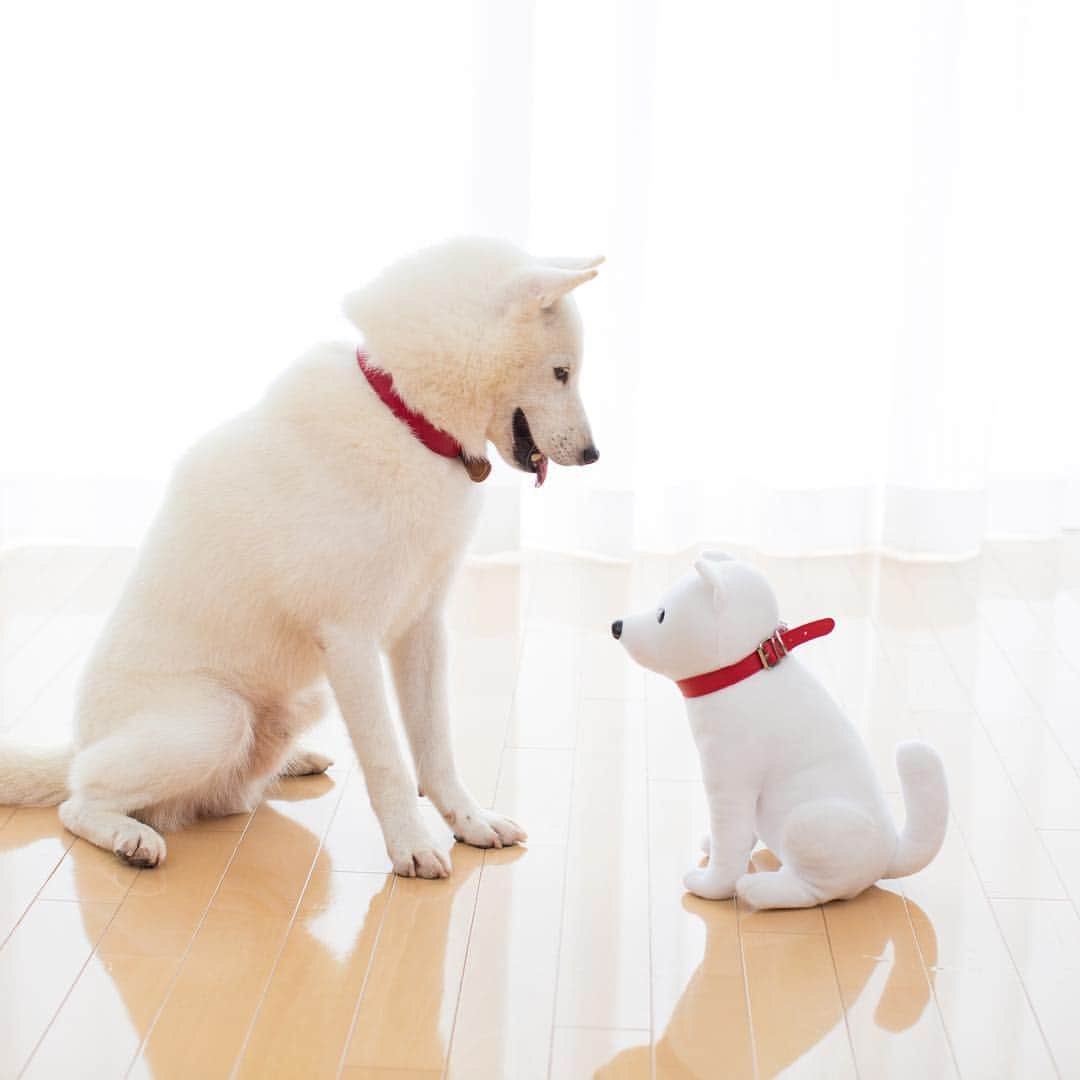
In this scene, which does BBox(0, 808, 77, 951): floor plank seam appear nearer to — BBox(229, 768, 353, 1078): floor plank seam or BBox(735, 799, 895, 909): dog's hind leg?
BBox(229, 768, 353, 1078): floor plank seam

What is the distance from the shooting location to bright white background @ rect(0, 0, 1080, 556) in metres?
3.53

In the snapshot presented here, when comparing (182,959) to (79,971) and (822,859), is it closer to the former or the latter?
(79,971)

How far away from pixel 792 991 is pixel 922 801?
1.08ft

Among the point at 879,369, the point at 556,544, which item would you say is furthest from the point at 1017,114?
the point at 556,544

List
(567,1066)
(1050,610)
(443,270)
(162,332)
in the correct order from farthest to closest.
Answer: (162,332)
(1050,610)
(443,270)
(567,1066)

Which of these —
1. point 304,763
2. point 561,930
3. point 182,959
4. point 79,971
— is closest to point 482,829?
point 561,930

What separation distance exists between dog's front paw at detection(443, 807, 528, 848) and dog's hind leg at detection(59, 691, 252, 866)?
34 centimetres

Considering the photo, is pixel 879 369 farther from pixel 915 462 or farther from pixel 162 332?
pixel 162 332

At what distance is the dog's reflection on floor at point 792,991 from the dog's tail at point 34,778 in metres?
0.99

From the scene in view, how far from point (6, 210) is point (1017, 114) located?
7.70 feet

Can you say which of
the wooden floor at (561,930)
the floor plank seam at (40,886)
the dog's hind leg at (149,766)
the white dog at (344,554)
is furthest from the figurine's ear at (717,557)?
the floor plank seam at (40,886)

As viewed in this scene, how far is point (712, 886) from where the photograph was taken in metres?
2.16

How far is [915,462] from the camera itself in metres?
3.77

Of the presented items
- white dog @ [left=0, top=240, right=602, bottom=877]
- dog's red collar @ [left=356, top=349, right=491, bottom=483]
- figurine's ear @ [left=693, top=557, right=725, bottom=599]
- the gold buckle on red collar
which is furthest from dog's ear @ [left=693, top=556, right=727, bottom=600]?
dog's red collar @ [left=356, top=349, right=491, bottom=483]
